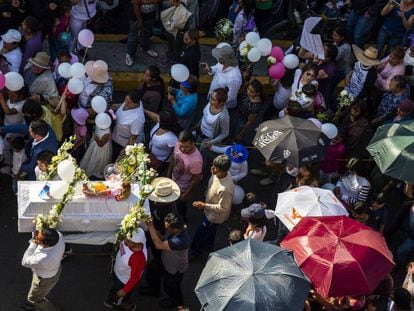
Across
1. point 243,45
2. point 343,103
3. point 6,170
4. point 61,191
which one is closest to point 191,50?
point 243,45

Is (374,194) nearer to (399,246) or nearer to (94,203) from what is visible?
(399,246)

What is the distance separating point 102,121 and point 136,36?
9.81 feet

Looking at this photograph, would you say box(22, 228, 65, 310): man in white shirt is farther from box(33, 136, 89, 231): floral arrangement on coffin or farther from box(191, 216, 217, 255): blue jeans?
box(191, 216, 217, 255): blue jeans

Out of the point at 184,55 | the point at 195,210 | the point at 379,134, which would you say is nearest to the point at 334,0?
the point at 184,55

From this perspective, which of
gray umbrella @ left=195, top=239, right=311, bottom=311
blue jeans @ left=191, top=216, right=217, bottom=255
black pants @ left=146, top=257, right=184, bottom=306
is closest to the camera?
gray umbrella @ left=195, top=239, right=311, bottom=311

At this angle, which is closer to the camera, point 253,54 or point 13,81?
point 13,81

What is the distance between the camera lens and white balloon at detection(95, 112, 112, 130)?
24.6 feet

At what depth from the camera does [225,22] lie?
9.70m

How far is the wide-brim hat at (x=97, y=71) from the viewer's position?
7.84 meters

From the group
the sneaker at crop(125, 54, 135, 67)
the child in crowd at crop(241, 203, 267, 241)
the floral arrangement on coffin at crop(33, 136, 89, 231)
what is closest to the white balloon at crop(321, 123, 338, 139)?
the child in crowd at crop(241, 203, 267, 241)

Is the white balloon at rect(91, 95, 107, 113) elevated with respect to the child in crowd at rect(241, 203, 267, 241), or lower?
elevated

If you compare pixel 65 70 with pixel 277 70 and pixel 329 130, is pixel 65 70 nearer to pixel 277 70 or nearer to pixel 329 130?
pixel 277 70

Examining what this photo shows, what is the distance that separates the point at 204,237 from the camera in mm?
7520

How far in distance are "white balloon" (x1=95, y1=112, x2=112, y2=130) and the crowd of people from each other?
17 mm
